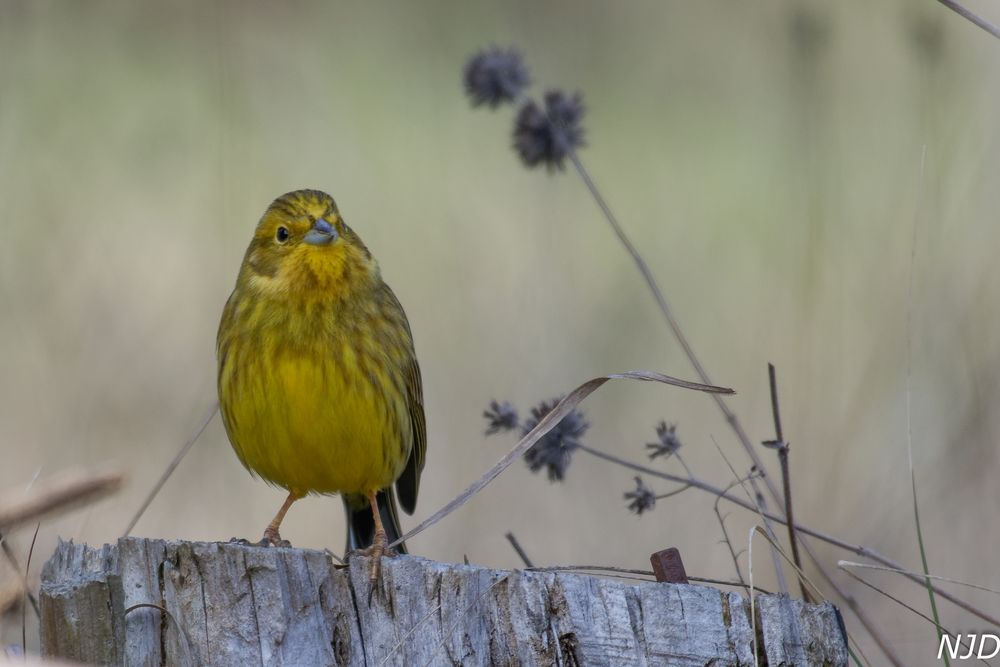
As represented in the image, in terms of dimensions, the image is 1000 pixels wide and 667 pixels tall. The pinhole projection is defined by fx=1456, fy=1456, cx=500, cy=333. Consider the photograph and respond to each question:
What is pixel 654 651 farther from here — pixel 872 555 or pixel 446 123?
pixel 446 123

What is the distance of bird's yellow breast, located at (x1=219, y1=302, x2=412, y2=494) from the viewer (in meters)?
4.20

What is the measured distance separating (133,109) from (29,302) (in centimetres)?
284

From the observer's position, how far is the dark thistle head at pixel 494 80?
4.68 m

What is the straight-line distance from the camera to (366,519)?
17.0 ft

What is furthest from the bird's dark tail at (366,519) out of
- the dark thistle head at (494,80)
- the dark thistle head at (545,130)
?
the dark thistle head at (494,80)

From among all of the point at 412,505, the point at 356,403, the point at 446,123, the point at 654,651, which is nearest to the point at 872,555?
the point at 654,651

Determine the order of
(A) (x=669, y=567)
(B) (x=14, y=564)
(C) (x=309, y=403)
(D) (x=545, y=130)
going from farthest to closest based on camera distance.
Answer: (D) (x=545, y=130) → (C) (x=309, y=403) → (B) (x=14, y=564) → (A) (x=669, y=567)

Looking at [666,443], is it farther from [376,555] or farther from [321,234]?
[321,234]

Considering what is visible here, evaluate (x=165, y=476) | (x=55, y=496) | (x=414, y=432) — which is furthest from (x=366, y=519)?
(x=55, y=496)

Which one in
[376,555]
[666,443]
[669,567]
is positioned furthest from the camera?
[666,443]

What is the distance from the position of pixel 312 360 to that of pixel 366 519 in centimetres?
113

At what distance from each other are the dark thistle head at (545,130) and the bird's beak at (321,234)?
0.76 meters

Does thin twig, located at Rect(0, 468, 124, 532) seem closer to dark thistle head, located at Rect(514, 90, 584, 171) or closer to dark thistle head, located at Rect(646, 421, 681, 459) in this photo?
dark thistle head, located at Rect(646, 421, 681, 459)

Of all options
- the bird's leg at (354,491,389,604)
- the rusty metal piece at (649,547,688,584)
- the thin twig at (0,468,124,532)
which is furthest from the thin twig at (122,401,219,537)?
the rusty metal piece at (649,547,688,584)
